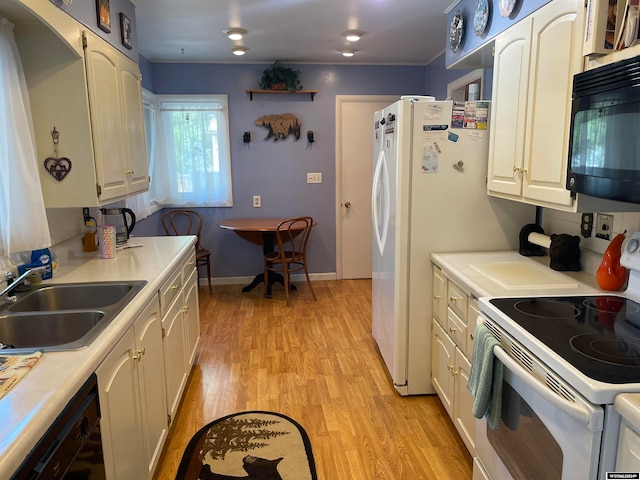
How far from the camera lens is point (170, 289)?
236 centimetres

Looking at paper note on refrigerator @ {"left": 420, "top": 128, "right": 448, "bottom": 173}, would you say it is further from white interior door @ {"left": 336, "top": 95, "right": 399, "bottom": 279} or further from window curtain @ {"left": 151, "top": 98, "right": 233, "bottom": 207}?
window curtain @ {"left": 151, "top": 98, "right": 233, "bottom": 207}

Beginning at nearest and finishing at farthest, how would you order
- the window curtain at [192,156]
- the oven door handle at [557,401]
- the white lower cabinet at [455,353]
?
the oven door handle at [557,401], the white lower cabinet at [455,353], the window curtain at [192,156]

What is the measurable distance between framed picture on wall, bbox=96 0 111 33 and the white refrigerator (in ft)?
5.34

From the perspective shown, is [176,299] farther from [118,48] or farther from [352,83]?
[352,83]

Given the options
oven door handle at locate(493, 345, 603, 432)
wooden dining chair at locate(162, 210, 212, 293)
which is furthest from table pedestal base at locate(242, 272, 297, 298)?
oven door handle at locate(493, 345, 603, 432)

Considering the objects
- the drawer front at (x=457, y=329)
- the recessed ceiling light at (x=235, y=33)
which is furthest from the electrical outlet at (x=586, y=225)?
the recessed ceiling light at (x=235, y=33)

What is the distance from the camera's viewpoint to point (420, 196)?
2.54 metres

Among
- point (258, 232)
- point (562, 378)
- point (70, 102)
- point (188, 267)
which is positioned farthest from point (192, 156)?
point (562, 378)

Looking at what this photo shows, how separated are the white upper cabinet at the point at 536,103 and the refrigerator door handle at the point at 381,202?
653mm

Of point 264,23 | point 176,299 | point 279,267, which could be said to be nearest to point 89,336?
point 176,299

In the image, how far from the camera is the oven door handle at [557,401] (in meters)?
1.11

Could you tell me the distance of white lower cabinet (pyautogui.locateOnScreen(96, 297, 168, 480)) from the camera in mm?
1455

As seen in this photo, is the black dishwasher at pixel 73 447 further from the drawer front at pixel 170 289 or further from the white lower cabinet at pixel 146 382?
the drawer front at pixel 170 289

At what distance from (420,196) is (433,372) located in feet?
3.39
